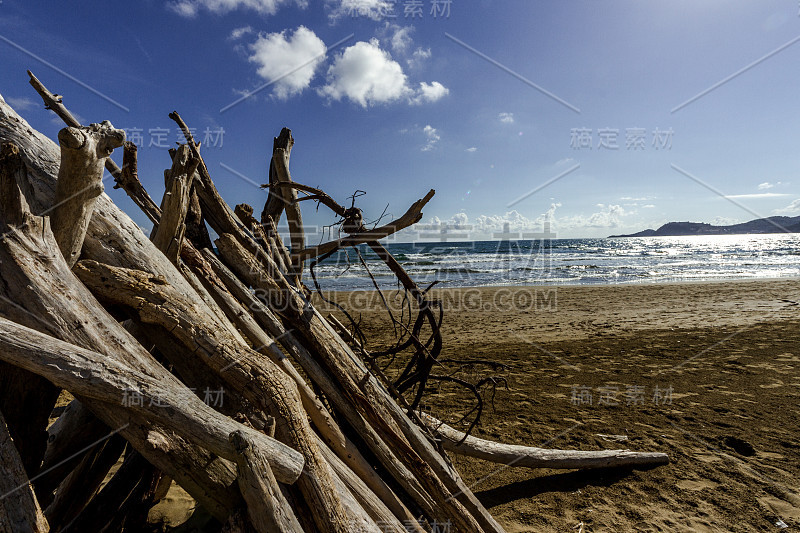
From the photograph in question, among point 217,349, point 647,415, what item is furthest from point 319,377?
point 647,415

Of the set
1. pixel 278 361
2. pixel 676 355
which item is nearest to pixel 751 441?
pixel 676 355

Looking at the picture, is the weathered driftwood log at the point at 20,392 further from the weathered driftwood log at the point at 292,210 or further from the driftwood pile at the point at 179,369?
the weathered driftwood log at the point at 292,210

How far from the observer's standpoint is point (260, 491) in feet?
4.49

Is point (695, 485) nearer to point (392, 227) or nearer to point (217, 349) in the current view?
point (392, 227)

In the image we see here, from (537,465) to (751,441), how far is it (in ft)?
7.72

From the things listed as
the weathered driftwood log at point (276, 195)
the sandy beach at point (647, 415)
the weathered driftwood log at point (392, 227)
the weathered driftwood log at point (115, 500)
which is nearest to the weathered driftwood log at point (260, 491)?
the weathered driftwood log at point (115, 500)

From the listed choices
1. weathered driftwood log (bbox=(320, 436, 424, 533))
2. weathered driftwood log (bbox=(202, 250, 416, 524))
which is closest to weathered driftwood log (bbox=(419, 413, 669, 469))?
weathered driftwood log (bbox=(202, 250, 416, 524))

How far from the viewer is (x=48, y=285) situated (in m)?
1.51

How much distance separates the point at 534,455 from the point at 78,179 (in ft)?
12.0

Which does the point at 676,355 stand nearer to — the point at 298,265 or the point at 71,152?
the point at 298,265

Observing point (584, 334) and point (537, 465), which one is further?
point (584, 334)

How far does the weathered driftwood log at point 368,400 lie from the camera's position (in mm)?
2133

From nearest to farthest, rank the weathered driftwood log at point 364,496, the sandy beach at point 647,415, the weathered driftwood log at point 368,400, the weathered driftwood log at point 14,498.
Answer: the weathered driftwood log at point 14,498 → the weathered driftwood log at point 364,496 → the weathered driftwood log at point 368,400 → the sandy beach at point 647,415

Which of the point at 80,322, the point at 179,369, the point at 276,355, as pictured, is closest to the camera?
the point at 80,322
